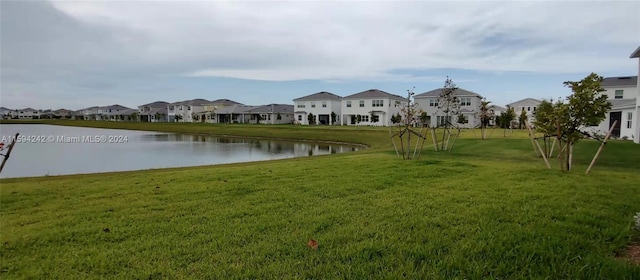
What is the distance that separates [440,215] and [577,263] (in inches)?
71.0

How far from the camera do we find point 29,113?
440 feet

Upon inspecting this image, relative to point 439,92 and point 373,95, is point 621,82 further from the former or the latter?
point 373,95

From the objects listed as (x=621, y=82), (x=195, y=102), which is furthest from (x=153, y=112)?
(x=621, y=82)

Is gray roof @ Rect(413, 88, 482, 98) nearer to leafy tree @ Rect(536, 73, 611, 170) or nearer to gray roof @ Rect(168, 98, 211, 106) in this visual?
leafy tree @ Rect(536, 73, 611, 170)

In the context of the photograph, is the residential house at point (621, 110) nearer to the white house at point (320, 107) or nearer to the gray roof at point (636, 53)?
the gray roof at point (636, 53)

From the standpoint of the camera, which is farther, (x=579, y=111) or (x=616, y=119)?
(x=616, y=119)

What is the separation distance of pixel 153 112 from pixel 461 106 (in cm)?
8314

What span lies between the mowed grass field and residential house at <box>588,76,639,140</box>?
53.2ft

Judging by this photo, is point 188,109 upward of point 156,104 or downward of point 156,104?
downward

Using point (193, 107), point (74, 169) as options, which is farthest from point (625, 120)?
point (193, 107)

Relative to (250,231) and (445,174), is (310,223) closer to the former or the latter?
(250,231)

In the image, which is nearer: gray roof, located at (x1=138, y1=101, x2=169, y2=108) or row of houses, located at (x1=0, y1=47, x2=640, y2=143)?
row of houses, located at (x1=0, y1=47, x2=640, y2=143)

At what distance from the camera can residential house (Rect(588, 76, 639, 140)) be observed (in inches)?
957

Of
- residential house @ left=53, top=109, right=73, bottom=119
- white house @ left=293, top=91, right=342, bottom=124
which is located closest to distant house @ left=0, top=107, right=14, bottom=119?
residential house @ left=53, top=109, right=73, bottom=119
